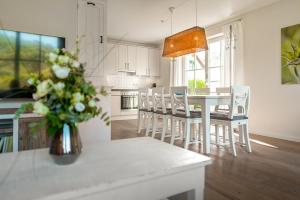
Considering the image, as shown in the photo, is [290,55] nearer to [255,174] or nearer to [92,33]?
[255,174]

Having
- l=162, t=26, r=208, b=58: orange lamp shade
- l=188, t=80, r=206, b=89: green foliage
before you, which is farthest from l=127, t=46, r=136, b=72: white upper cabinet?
l=162, t=26, r=208, b=58: orange lamp shade

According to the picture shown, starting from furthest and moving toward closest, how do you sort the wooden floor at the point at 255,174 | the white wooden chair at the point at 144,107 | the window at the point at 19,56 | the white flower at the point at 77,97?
1. the white wooden chair at the point at 144,107
2. the window at the point at 19,56
3. the wooden floor at the point at 255,174
4. the white flower at the point at 77,97

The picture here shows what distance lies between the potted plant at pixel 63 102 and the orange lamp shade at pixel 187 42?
275 centimetres

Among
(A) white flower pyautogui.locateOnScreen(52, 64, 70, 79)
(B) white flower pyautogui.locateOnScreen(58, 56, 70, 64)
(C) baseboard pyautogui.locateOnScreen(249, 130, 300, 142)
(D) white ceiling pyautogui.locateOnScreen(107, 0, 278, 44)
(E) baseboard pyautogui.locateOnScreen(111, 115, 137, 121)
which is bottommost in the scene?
(C) baseboard pyautogui.locateOnScreen(249, 130, 300, 142)

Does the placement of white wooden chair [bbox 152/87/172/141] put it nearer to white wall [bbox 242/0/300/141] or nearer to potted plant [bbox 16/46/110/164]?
white wall [bbox 242/0/300/141]

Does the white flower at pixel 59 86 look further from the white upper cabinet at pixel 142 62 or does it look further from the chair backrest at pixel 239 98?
the white upper cabinet at pixel 142 62

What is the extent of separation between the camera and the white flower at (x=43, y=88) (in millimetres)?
821

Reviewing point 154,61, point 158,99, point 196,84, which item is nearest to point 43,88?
point 158,99

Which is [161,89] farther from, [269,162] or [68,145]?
[68,145]

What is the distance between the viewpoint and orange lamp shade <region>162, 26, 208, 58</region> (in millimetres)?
3371

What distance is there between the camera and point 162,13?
4574 mm

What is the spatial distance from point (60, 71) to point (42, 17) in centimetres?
291

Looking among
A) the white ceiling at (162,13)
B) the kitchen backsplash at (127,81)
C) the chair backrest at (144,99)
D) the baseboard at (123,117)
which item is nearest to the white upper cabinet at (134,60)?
the kitchen backsplash at (127,81)

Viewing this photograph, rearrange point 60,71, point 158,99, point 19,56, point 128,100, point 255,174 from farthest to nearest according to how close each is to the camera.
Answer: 1. point 128,100
2. point 158,99
3. point 19,56
4. point 255,174
5. point 60,71
